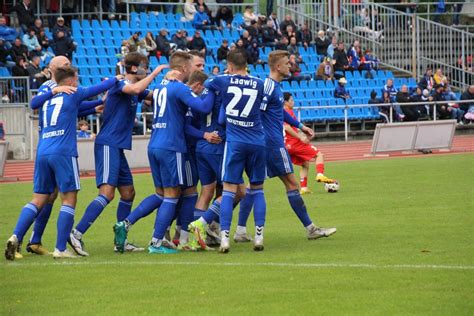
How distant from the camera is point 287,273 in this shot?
10961mm

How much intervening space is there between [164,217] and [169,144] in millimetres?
817

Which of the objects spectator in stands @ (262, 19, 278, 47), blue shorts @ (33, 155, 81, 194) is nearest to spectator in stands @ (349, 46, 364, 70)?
spectator in stands @ (262, 19, 278, 47)

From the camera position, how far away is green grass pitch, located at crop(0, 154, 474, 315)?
9.36 m

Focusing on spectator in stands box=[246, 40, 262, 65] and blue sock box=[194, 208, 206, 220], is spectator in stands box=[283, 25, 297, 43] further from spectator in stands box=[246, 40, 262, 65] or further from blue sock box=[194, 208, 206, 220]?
blue sock box=[194, 208, 206, 220]

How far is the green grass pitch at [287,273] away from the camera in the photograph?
9.36m

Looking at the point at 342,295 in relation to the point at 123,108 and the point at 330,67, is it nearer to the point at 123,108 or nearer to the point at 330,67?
the point at 123,108

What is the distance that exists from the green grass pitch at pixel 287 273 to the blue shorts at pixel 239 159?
0.85 metres

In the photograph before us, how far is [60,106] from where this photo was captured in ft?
41.2

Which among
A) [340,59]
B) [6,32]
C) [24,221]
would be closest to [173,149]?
[24,221]

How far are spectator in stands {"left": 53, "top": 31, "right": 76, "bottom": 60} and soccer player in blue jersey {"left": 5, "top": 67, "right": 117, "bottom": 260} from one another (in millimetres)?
21621

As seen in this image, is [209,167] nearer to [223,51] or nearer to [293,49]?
[223,51]

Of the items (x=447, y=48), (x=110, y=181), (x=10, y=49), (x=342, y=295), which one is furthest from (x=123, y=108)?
(x=447, y=48)

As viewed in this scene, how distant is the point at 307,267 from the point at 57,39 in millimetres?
24065

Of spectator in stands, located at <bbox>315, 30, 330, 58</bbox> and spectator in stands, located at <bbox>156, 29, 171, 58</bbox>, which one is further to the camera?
spectator in stands, located at <bbox>315, 30, 330, 58</bbox>
